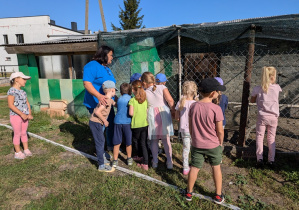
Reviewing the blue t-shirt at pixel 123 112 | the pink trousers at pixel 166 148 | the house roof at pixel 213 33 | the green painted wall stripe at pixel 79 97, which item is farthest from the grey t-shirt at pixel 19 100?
the green painted wall stripe at pixel 79 97

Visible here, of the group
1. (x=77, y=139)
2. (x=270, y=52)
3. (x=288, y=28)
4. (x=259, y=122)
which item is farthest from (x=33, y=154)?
(x=270, y=52)

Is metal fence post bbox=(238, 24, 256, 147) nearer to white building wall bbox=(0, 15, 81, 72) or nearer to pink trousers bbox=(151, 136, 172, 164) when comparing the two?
pink trousers bbox=(151, 136, 172, 164)

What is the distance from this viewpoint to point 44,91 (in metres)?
6.87

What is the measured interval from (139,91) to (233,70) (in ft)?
13.9

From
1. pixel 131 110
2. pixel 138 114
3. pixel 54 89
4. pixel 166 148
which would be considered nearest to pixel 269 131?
pixel 166 148

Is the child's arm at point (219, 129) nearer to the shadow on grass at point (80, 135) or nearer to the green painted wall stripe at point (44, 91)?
the shadow on grass at point (80, 135)

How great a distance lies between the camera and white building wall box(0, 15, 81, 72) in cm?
2410

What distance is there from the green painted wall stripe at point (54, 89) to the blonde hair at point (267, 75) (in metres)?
5.79

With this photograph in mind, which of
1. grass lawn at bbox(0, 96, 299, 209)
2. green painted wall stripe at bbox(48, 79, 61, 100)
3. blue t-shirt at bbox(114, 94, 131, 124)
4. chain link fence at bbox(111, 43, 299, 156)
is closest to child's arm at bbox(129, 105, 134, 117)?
blue t-shirt at bbox(114, 94, 131, 124)

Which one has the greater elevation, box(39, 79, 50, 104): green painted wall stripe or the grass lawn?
box(39, 79, 50, 104): green painted wall stripe

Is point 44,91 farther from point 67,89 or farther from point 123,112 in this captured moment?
point 123,112

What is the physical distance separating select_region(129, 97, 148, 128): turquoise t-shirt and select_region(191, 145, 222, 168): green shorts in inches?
39.5

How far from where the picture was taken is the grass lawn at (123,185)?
2488mm

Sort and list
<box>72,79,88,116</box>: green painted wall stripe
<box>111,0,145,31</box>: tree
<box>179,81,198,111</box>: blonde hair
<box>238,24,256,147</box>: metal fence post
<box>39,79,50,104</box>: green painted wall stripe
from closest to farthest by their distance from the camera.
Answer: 1. <box>179,81,198,111</box>: blonde hair
2. <box>238,24,256,147</box>: metal fence post
3. <box>72,79,88,116</box>: green painted wall stripe
4. <box>39,79,50,104</box>: green painted wall stripe
5. <box>111,0,145,31</box>: tree
